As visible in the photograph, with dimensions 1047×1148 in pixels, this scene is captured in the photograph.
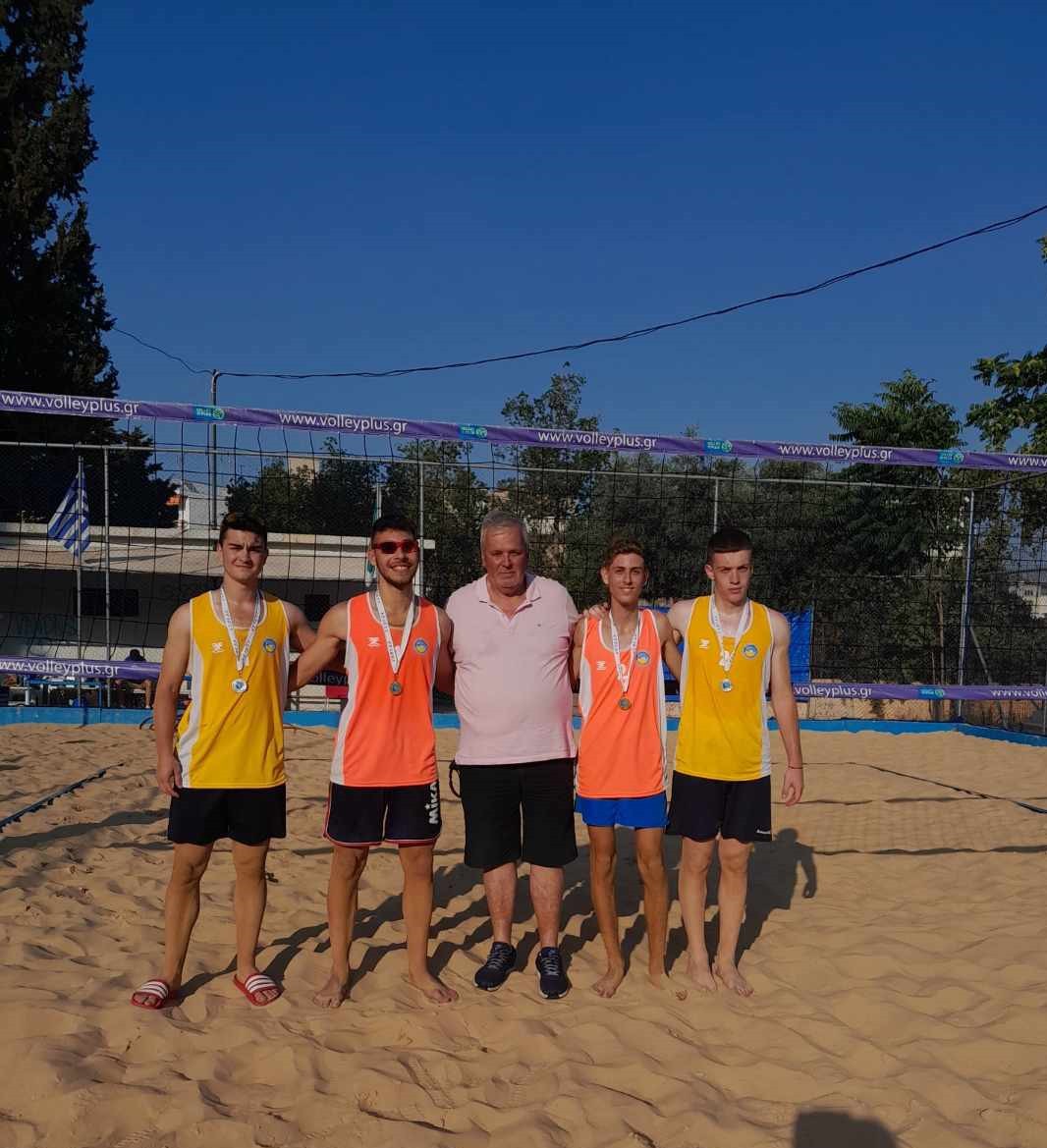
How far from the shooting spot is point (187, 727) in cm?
277

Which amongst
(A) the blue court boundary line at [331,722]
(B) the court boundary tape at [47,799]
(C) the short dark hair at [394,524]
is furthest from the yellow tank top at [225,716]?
(A) the blue court boundary line at [331,722]

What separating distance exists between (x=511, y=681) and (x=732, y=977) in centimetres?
124

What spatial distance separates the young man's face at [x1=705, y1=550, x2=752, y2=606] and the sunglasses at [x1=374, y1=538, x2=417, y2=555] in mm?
995

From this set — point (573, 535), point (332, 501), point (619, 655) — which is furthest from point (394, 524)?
point (332, 501)

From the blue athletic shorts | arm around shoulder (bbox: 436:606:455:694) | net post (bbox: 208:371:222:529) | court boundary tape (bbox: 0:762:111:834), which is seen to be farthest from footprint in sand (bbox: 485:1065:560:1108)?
net post (bbox: 208:371:222:529)

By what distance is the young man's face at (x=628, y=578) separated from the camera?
120 inches

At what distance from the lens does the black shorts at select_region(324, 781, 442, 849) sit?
111 inches

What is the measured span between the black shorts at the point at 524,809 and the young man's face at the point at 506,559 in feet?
1.92

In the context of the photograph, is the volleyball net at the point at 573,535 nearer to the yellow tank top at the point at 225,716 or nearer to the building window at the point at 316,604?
the building window at the point at 316,604

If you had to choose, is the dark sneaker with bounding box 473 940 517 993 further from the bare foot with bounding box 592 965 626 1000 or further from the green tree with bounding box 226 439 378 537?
the green tree with bounding box 226 439 378 537

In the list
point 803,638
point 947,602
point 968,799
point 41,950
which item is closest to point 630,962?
point 41,950

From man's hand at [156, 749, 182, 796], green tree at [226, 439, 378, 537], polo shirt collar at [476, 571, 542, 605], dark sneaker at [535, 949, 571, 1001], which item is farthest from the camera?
green tree at [226, 439, 378, 537]

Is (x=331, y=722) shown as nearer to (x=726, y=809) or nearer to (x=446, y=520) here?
(x=446, y=520)

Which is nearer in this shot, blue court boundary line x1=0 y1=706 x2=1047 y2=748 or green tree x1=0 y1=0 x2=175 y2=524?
blue court boundary line x1=0 y1=706 x2=1047 y2=748
